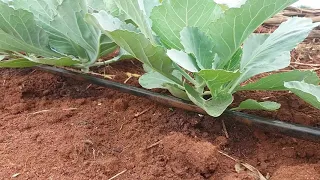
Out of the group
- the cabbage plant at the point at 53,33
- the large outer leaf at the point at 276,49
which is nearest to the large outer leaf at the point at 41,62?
the cabbage plant at the point at 53,33

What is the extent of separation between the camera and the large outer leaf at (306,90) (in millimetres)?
900

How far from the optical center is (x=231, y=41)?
101 cm

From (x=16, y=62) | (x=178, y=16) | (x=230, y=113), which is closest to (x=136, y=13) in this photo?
(x=178, y=16)

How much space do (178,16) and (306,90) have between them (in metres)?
0.32

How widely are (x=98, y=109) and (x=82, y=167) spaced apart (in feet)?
0.83

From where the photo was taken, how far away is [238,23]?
963 mm

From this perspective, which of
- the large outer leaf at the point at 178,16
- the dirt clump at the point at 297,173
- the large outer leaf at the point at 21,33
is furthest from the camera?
the large outer leaf at the point at 21,33

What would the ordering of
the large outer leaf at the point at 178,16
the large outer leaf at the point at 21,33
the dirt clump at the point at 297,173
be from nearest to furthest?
the dirt clump at the point at 297,173, the large outer leaf at the point at 178,16, the large outer leaf at the point at 21,33

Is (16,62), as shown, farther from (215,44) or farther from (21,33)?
(215,44)

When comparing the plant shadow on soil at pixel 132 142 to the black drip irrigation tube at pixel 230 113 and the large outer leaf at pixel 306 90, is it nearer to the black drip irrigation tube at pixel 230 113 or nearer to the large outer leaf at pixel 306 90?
the black drip irrigation tube at pixel 230 113

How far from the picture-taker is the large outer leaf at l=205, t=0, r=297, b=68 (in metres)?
0.93

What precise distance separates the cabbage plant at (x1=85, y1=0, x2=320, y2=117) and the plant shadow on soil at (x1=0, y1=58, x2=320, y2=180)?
8cm

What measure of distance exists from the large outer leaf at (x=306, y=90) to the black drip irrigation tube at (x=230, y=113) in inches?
2.9

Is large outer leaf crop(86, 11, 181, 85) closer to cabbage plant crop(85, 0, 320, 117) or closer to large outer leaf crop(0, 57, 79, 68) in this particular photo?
cabbage plant crop(85, 0, 320, 117)
